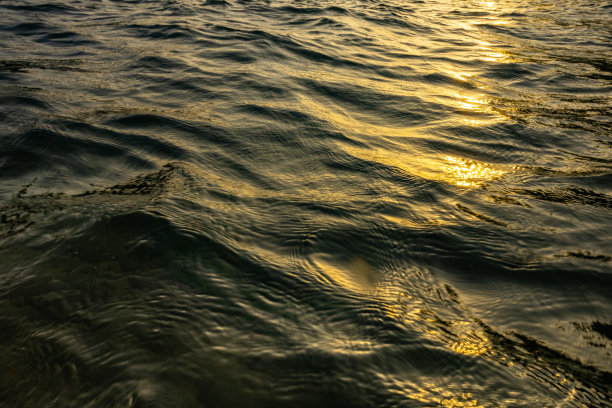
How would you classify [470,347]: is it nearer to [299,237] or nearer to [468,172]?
[299,237]

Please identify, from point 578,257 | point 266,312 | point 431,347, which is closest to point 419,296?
point 431,347

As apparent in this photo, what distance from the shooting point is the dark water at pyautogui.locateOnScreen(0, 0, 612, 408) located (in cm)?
144

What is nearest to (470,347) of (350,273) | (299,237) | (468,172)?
(350,273)

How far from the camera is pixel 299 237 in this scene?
2.27m

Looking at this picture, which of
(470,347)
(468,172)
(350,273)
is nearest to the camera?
(470,347)

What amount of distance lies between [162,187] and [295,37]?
16.6 ft

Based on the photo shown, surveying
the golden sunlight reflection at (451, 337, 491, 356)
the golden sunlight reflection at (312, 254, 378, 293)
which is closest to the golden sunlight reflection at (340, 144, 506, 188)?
the golden sunlight reflection at (312, 254, 378, 293)

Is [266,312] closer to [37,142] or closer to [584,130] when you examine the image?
[37,142]

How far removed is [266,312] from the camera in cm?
171

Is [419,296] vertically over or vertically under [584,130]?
under

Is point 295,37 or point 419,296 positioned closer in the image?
point 419,296

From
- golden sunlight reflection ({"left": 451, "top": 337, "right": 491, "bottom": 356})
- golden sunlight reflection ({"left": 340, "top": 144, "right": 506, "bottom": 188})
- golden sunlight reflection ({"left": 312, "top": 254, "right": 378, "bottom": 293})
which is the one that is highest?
golden sunlight reflection ({"left": 340, "top": 144, "right": 506, "bottom": 188})

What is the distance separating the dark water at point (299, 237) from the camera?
144 cm

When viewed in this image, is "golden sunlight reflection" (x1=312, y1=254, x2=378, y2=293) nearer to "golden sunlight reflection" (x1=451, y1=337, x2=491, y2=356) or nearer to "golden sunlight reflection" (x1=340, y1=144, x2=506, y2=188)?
"golden sunlight reflection" (x1=451, y1=337, x2=491, y2=356)
